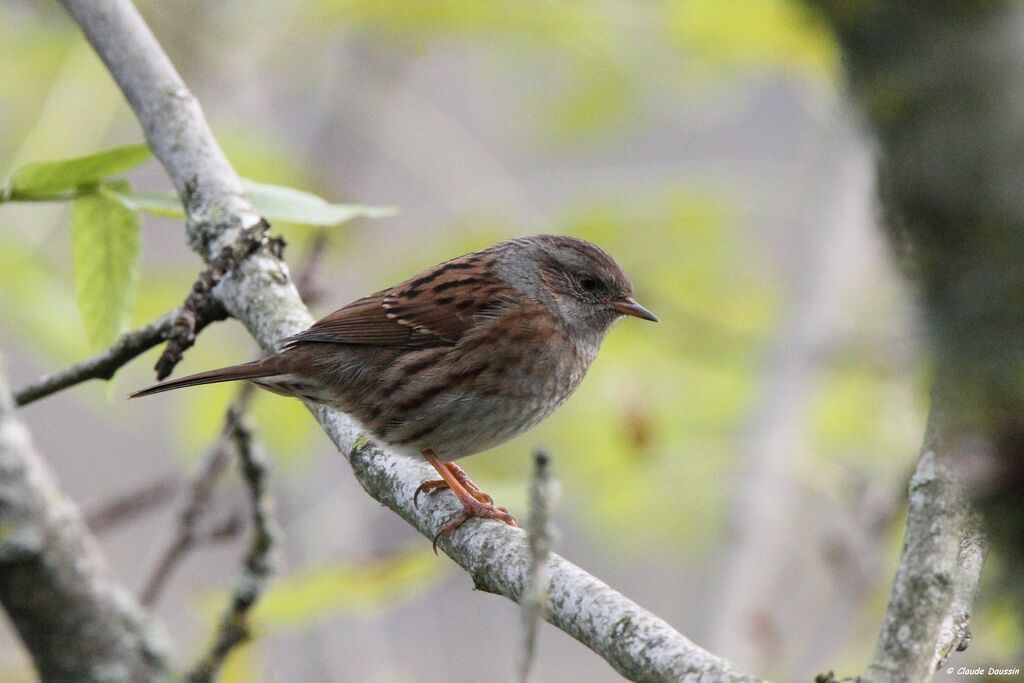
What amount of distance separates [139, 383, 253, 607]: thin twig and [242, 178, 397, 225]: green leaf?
631 mm

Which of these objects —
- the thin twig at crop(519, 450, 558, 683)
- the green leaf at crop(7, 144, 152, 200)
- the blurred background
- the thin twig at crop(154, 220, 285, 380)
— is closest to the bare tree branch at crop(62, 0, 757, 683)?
the thin twig at crop(154, 220, 285, 380)

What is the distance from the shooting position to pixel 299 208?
10.8 feet

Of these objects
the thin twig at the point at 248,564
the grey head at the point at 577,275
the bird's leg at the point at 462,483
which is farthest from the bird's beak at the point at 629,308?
the thin twig at the point at 248,564

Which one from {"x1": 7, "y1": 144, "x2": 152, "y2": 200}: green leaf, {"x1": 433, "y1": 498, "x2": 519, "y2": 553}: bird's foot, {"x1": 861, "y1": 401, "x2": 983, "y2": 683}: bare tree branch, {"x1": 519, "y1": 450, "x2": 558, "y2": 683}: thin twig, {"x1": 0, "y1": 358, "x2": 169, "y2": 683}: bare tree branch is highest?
{"x1": 7, "y1": 144, "x2": 152, "y2": 200}: green leaf

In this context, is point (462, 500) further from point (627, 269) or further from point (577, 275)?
point (627, 269)

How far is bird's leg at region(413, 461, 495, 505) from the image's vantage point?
345 cm

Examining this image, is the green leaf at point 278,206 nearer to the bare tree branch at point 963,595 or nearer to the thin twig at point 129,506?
the thin twig at point 129,506

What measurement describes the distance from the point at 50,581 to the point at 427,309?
2.05 metres

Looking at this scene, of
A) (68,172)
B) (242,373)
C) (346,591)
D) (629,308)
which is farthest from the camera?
(629,308)

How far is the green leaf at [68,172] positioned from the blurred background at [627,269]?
4.41 feet

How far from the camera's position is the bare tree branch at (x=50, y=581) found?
2443mm

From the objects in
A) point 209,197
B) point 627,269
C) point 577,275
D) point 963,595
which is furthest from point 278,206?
point 627,269

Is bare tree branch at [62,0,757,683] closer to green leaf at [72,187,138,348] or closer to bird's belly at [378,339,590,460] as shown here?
green leaf at [72,187,138,348]

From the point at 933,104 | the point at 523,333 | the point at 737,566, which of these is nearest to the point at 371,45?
the point at 523,333
